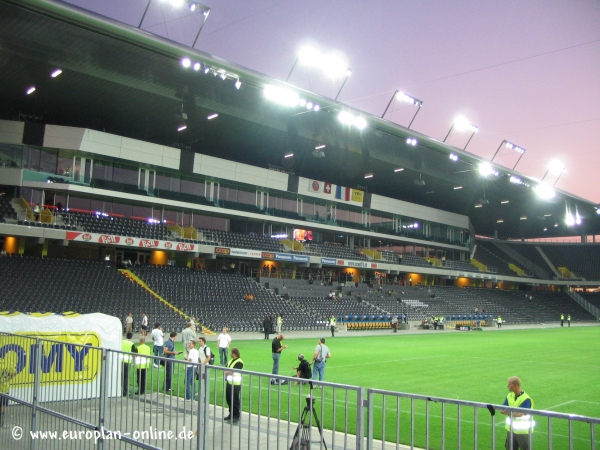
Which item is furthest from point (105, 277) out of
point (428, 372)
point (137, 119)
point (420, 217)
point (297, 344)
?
point (420, 217)

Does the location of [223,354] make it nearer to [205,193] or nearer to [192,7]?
[192,7]

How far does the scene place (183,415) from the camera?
22.7 ft

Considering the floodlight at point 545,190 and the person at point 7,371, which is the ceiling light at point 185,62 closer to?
the person at point 7,371

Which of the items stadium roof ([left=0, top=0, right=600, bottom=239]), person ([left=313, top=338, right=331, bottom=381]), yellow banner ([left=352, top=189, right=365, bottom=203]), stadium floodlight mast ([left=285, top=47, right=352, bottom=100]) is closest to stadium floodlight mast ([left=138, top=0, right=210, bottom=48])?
stadium roof ([left=0, top=0, right=600, bottom=239])

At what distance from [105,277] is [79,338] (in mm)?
27335

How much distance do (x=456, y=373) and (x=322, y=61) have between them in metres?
22.4

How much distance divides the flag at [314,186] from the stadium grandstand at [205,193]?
17 cm

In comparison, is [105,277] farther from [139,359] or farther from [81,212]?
[139,359]

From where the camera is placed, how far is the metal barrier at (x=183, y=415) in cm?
561

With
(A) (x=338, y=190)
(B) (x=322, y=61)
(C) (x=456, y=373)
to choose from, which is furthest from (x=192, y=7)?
(A) (x=338, y=190)

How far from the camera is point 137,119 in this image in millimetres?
43594

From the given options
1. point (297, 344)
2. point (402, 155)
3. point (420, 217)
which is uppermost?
point (402, 155)

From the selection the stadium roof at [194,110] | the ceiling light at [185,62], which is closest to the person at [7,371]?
the stadium roof at [194,110]

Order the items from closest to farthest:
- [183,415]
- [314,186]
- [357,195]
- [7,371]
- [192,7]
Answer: [183,415] → [7,371] → [192,7] → [314,186] → [357,195]
